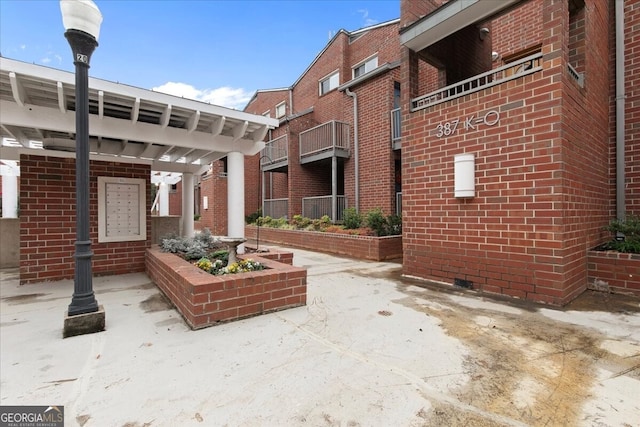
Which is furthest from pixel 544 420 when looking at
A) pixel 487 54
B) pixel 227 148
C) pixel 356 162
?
pixel 356 162

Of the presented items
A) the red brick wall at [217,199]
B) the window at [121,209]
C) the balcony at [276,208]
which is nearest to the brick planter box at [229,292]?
the window at [121,209]

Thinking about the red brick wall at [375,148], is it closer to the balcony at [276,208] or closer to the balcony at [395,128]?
the balcony at [395,128]

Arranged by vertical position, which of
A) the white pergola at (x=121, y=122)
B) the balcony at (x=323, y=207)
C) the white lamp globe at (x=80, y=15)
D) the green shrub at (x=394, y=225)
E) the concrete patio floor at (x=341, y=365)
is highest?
the white lamp globe at (x=80, y=15)

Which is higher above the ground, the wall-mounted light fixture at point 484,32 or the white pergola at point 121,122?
the wall-mounted light fixture at point 484,32

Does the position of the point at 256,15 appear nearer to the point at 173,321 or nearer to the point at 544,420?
the point at 173,321

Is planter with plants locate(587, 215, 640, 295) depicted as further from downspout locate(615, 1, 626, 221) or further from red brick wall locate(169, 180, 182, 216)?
Result: red brick wall locate(169, 180, 182, 216)

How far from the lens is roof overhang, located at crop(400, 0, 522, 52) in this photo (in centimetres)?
438

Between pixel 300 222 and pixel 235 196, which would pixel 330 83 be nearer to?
pixel 300 222

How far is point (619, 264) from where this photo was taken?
14.2 feet

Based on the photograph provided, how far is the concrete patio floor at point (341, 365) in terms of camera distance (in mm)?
1818

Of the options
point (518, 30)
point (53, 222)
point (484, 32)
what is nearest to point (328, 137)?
point (484, 32)

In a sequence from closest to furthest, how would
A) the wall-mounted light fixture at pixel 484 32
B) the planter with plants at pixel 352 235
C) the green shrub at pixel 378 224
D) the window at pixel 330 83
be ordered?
the wall-mounted light fixture at pixel 484 32 → the planter with plants at pixel 352 235 → the green shrub at pixel 378 224 → the window at pixel 330 83

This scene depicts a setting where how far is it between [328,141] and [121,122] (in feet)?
24.9

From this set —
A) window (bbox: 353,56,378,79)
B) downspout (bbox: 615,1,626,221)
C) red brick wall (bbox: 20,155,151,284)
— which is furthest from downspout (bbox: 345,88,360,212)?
A: red brick wall (bbox: 20,155,151,284)
